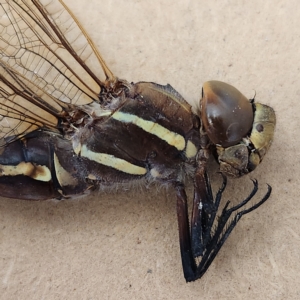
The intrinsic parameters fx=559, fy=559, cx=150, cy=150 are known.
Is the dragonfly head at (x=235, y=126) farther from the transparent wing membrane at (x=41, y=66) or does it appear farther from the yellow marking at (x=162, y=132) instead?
the transparent wing membrane at (x=41, y=66)

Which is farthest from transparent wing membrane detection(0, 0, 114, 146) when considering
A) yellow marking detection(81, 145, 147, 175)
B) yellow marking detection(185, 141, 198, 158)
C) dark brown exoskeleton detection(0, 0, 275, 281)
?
yellow marking detection(185, 141, 198, 158)

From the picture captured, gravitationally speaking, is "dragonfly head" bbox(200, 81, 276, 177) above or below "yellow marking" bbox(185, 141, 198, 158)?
above

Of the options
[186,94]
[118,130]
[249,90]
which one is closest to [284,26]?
[249,90]

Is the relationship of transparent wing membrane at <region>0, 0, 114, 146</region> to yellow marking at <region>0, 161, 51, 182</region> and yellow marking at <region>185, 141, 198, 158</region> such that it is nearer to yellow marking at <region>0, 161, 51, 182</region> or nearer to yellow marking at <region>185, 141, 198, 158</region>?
yellow marking at <region>0, 161, 51, 182</region>

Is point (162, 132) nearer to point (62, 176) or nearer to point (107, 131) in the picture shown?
point (107, 131)

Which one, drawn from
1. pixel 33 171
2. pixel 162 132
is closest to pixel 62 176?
pixel 33 171

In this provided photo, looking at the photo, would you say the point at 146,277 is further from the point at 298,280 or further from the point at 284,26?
the point at 284,26
